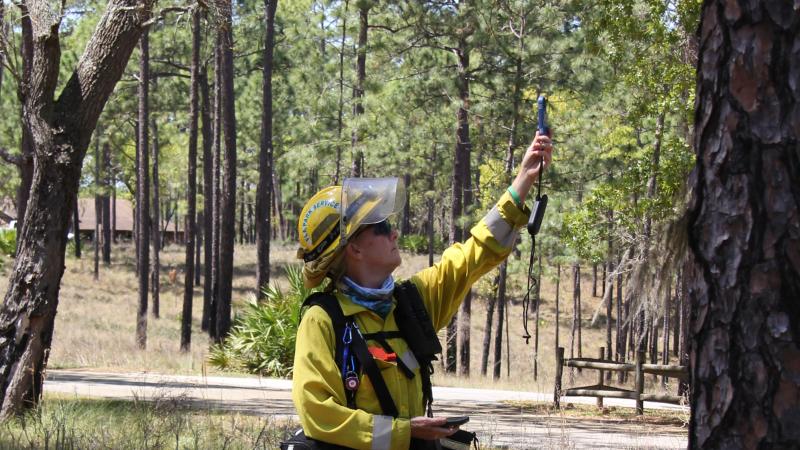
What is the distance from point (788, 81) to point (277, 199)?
5767 centimetres

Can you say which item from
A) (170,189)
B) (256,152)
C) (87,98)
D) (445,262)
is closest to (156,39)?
(256,152)

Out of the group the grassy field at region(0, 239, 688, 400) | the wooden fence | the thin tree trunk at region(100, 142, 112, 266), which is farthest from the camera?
the thin tree trunk at region(100, 142, 112, 266)

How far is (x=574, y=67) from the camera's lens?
2344 cm

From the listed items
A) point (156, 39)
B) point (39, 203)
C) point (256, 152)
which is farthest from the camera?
point (256, 152)

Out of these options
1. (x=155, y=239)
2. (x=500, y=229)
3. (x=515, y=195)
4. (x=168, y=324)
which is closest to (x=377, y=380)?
(x=500, y=229)

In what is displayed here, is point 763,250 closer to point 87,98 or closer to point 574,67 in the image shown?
point 87,98

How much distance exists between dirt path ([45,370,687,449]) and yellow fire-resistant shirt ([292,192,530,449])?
2869 millimetres

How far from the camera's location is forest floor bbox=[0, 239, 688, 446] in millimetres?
21750

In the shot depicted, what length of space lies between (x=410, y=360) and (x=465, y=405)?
37.9ft

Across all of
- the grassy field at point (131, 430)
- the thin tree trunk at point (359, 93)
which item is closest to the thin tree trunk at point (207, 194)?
the thin tree trunk at point (359, 93)

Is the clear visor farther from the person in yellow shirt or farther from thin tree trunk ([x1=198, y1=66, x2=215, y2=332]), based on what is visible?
thin tree trunk ([x1=198, y1=66, x2=215, y2=332])

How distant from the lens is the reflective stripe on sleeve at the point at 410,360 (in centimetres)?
336

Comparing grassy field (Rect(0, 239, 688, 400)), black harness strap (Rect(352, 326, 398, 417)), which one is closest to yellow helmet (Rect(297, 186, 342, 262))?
black harness strap (Rect(352, 326, 398, 417))

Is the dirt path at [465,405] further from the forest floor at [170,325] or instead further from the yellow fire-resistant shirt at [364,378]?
the yellow fire-resistant shirt at [364,378]
